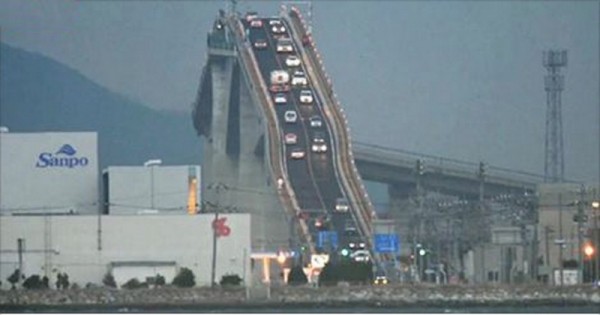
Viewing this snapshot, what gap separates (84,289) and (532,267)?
8.79 m

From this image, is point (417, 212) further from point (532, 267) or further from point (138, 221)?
point (138, 221)

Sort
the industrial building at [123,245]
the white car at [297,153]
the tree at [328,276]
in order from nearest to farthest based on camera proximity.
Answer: the industrial building at [123,245], the tree at [328,276], the white car at [297,153]

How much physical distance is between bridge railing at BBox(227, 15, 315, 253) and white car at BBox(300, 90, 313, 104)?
2.94ft

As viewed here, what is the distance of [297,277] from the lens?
29062 mm

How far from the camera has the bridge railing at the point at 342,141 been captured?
41031mm

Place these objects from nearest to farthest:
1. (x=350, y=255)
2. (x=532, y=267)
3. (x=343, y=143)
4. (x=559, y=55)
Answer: (x=532, y=267) → (x=350, y=255) → (x=559, y=55) → (x=343, y=143)

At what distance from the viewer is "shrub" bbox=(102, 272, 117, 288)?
26.1m

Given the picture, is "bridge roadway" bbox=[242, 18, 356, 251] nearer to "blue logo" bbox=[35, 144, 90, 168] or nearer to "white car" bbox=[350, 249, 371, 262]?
"white car" bbox=[350, 249, 371, 262]

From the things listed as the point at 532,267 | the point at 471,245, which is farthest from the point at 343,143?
the point at 532,267

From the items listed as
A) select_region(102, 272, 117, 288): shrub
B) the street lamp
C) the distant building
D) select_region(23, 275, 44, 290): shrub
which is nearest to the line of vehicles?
the distant building

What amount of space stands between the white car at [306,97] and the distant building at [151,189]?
14638mm

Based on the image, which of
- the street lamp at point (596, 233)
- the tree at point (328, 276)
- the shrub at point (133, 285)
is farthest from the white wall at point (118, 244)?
the street lamp at point (596, 233)

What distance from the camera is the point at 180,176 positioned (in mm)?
30516

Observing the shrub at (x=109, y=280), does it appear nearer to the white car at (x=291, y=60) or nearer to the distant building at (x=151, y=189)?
the distant building at (x=151, y=189)
